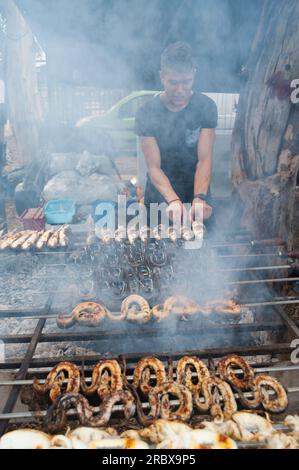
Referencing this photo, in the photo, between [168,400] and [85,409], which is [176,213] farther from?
[85,409]

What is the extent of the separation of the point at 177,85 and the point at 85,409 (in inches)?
157

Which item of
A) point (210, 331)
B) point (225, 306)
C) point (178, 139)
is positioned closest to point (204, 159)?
point (178, 139)

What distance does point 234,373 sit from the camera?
2586 mm

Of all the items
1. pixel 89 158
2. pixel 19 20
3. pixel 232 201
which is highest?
pixel 19 20

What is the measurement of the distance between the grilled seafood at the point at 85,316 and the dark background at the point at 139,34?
423 cm

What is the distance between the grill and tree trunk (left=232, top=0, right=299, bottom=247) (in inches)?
18.0

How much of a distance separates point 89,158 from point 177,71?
6.63 meters

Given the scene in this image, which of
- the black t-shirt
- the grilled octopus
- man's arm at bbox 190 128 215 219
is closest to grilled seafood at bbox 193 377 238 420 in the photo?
the grilled octopus

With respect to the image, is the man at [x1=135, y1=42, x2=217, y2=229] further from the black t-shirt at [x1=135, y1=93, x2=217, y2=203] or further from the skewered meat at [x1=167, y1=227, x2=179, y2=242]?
the skewered meat at [x1=167, y1=227, x2=179, y2=242]

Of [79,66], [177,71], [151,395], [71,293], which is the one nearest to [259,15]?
[177,71]

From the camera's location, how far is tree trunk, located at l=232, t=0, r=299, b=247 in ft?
13.3

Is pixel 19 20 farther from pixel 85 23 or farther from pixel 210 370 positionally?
pixel 210 370

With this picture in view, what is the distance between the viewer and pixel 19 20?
1105 cm

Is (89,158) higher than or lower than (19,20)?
lower
